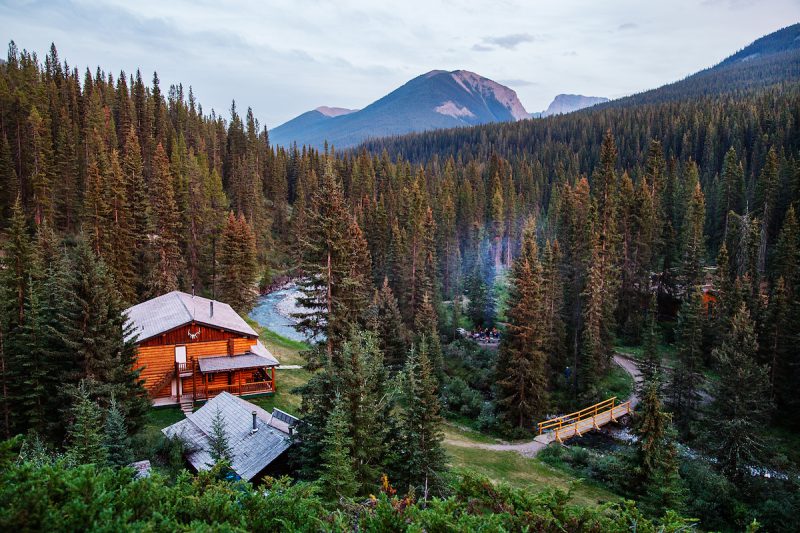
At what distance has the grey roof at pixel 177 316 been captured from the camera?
3300cm

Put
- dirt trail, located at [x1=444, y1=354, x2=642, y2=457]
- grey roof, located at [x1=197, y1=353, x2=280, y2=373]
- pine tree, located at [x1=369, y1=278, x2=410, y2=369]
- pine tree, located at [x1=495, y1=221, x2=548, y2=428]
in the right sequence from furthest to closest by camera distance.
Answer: pine tree, located at [x1=369, y1=278, x2=410, y2=369] < pine tree, located at [x1=495, y1=221, x2=548, y2=428] < grey roof, located at [x1=197, y1=353, x2=280, y2=373] < dirt trail, located at [x1=444, y1=354, x2=642, y2=457]

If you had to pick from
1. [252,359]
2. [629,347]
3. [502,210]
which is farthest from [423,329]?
[502,210]

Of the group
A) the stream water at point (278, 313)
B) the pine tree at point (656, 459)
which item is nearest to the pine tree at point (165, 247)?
the stream water at point (278, 313)

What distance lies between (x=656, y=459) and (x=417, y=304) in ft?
110

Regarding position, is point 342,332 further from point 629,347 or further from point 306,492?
point 629,347

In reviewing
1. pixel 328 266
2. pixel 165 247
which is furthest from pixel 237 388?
pixel 165 247

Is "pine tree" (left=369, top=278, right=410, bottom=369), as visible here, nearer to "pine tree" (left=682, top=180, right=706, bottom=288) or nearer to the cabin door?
the cabin door

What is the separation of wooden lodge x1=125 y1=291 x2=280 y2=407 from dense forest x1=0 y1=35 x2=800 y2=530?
21.0 feet

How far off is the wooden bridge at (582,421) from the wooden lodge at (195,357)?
18.7 m

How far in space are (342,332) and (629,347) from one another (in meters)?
40.2

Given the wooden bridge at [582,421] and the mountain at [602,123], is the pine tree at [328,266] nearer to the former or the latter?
the wooden bridge at [582,421]

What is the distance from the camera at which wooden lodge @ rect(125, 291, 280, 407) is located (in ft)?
106

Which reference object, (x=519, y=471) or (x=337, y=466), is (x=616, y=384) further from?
(x=337, y=466)

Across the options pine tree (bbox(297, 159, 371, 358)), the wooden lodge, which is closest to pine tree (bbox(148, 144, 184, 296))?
the wooden lodge
